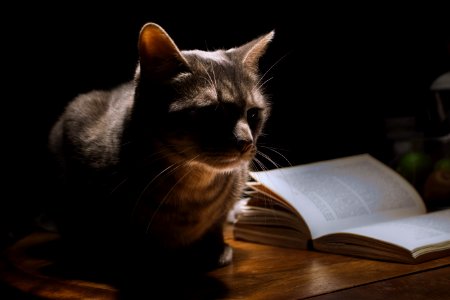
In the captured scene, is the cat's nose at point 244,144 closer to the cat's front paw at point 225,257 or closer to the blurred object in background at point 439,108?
the cat's front paw at point 225,257

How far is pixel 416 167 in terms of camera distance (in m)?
1.65

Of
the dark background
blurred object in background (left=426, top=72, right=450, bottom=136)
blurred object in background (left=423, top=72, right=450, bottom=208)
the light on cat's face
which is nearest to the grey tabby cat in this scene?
the light on cat's face

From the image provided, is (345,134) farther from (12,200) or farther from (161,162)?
(12,200)

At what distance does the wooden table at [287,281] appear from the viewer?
102cm

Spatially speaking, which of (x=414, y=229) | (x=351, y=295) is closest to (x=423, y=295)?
(x=351, y=295)

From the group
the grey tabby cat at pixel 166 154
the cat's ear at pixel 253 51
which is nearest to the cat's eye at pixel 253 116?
the grey tabby cat at pixel 166 154

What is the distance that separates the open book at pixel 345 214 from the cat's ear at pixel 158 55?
17.8 inches

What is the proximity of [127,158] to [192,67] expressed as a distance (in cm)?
23

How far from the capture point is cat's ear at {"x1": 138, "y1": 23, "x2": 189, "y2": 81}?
39.6 inches

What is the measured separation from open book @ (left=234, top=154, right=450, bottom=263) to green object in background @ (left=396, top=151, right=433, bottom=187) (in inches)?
5.1

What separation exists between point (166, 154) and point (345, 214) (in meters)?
0.54

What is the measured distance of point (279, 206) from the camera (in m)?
1.37

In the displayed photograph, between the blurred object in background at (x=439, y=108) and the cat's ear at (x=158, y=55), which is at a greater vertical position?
the cat's ear at (x=158, y=55)

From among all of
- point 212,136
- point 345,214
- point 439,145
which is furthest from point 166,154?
point 439,145
